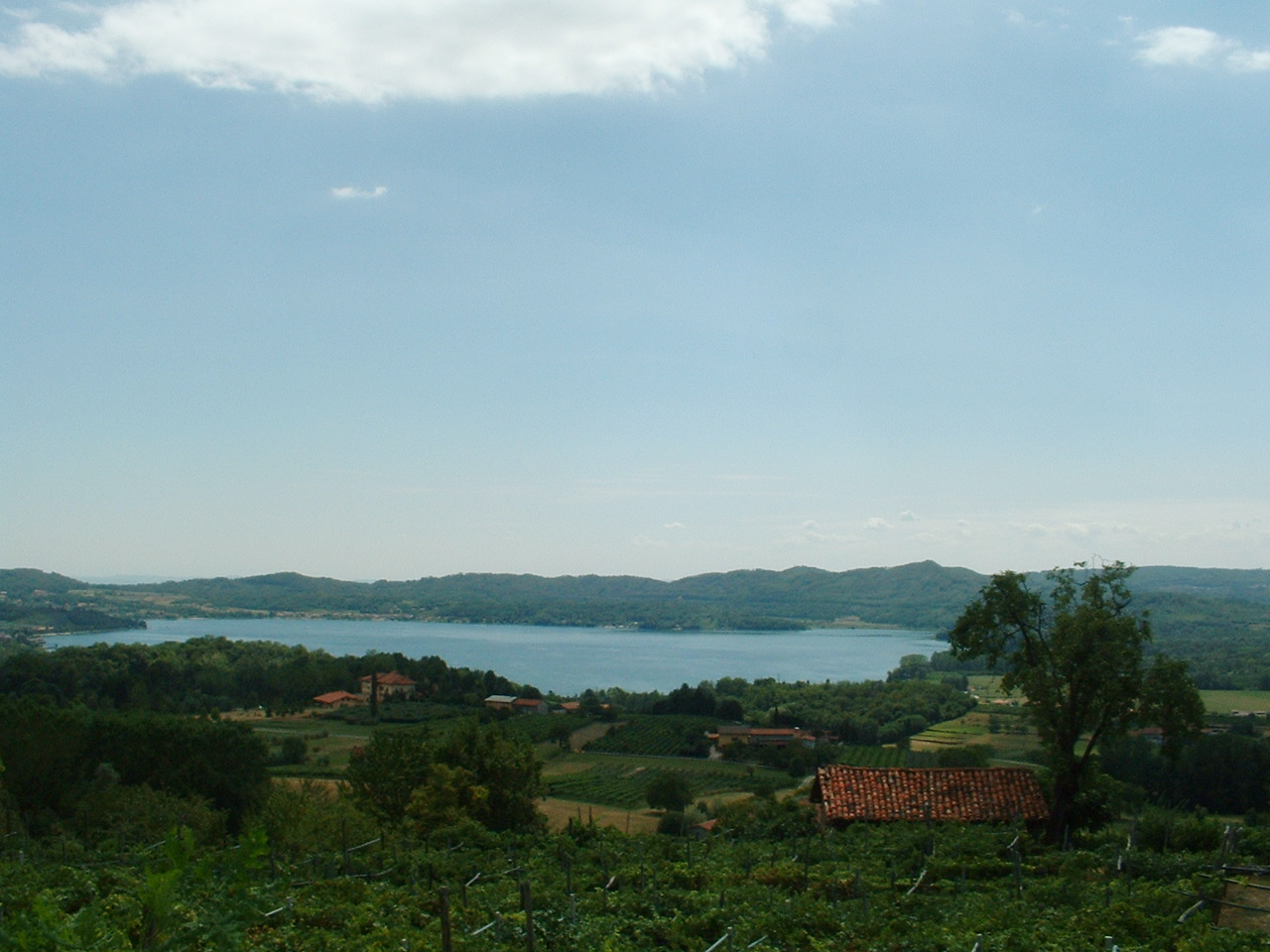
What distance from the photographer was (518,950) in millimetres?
8375

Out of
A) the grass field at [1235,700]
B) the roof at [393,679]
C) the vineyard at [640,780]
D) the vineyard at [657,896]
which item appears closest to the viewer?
the vineyard at [657,896]

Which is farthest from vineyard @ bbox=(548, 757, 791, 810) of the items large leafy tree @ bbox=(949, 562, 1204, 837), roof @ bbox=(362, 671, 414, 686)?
roof @ bbox=(362, 671, 414, 686)

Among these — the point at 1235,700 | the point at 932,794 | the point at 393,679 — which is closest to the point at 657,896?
the point at 932,794

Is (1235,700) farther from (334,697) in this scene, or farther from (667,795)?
(334,697)

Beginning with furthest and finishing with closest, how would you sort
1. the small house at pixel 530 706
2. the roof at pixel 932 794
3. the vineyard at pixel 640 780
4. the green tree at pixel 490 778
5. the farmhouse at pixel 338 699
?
the farmhouse at pixel 338 699
the small house at pixel 530 706
the vineyard at pixel 640 780
the green tree at pixel 490 778
the roof at pixel 932 794

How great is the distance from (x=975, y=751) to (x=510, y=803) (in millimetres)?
31782

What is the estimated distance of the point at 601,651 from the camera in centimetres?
15425

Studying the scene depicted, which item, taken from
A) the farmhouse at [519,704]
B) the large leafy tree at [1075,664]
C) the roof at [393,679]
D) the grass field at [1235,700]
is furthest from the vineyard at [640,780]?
the grass field at [1235,700]

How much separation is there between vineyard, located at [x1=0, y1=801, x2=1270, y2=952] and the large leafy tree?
6.19ft

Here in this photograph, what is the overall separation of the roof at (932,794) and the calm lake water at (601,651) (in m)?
81.5

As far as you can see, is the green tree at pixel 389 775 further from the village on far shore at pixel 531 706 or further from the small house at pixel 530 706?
the small house at pixel 530 706

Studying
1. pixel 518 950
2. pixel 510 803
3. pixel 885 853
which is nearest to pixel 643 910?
pixel 518 950

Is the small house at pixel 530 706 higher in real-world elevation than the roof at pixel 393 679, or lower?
lower

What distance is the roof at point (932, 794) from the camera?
58.6 ft
